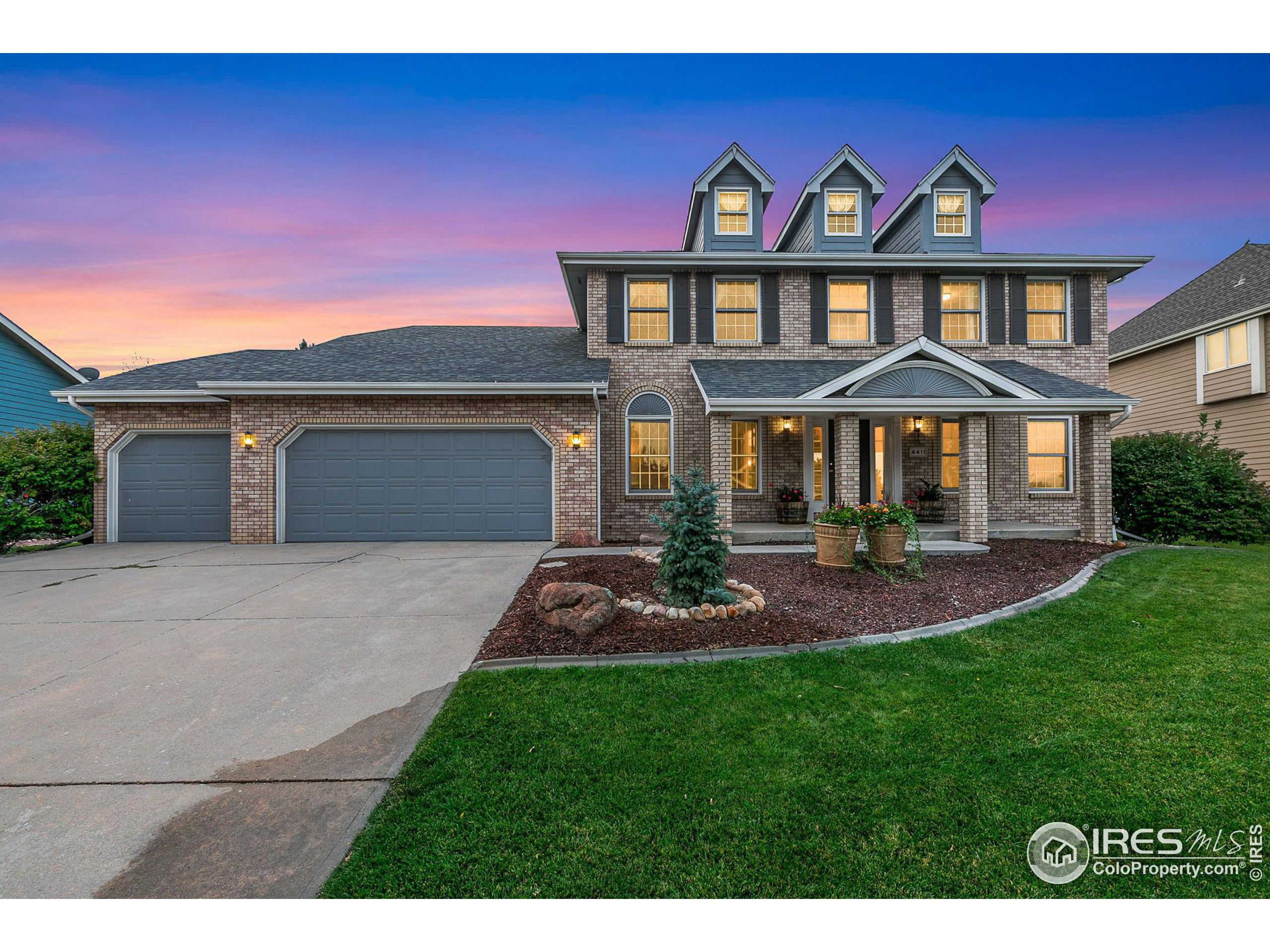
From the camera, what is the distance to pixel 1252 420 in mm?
13117

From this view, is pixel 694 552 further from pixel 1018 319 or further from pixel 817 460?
pixel 1018 319

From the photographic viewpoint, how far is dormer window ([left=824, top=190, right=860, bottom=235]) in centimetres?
1227

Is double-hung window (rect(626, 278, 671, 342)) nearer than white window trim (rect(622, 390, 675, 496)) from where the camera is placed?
No

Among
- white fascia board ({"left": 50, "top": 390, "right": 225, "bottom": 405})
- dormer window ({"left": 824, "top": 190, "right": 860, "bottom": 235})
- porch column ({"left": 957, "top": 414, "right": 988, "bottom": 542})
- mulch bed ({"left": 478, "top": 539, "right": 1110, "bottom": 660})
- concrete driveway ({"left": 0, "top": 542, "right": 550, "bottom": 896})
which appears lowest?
concrete driveway ({"left": 0, "top": 542, "right": 550, "bottom": 896})

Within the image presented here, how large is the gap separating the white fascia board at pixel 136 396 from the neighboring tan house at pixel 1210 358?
24.9m

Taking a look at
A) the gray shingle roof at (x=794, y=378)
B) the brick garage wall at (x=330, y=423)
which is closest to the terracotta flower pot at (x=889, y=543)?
the gray shingle roof at (x=794, y=378)

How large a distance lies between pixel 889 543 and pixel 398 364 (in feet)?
34.6

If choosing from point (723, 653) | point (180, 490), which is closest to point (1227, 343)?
point (723, 653)

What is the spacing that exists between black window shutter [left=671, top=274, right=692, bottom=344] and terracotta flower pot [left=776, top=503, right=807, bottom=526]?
4.40 metres

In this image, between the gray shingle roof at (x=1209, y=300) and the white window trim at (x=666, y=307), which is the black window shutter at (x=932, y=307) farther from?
the gray shingle roof at (x=1209, y=300)

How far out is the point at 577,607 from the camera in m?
4.98

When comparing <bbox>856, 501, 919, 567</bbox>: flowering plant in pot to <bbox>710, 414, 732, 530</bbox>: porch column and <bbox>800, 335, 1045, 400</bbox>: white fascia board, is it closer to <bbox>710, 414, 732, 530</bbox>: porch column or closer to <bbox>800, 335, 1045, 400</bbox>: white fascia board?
<bbox>710, 414, 732, 530</bbox>: porch column

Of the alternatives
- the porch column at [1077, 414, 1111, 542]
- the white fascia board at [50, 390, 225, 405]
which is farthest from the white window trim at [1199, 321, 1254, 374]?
the white fascia board at [50, 390, 225, 405]

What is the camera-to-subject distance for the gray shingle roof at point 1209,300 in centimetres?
1327
